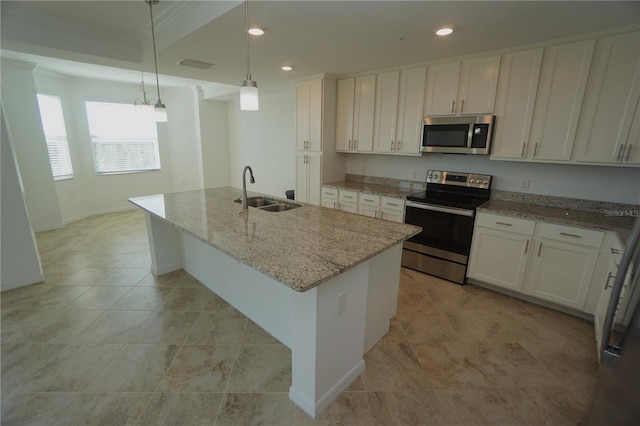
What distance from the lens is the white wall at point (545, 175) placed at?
2591mm

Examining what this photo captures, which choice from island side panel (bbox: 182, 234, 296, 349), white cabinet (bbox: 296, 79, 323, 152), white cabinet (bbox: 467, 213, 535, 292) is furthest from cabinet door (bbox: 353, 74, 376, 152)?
island side panel (bbox: 182, 234, 296, 349)

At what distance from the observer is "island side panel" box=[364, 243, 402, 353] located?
2014 mm

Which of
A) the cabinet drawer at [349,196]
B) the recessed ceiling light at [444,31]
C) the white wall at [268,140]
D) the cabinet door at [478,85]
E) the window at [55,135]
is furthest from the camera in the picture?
the white wall at [268,140]

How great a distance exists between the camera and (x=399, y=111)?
3.51 m

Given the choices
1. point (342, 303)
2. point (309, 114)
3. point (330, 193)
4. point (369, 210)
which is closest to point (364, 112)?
point (309, 114)

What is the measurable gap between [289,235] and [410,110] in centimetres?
243

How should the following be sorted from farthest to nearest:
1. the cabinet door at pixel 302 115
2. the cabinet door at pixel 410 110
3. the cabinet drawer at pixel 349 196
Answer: the cabinet door at pixel 302 115
the cabinet drawer at pixel 349 196
the cabinet door at pixel 410 110

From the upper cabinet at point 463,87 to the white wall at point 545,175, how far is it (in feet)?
1.99

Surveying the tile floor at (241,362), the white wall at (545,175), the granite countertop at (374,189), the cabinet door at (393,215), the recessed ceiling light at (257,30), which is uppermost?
the recessed ceiling light at (257,30)

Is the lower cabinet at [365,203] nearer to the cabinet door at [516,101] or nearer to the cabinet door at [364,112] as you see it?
the cabinet door at [364,112]

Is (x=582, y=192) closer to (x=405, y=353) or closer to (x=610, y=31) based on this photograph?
(x=610, y=31)

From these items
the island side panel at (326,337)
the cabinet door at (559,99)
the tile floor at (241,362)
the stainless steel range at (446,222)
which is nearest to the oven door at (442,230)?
the stainless steel range at (446,222)

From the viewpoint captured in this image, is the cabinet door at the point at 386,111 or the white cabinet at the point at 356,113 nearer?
the cabinet door at the point at 386,111

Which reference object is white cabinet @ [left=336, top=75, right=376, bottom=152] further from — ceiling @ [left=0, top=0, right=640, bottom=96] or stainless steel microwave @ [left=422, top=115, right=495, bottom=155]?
stainless steel microwave @ [left=422, top=115, right=495, bottom=155]
